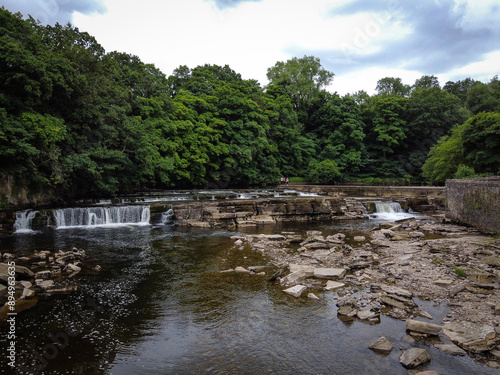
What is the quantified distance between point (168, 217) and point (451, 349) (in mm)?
14908

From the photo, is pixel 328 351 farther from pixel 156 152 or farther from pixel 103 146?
pixel 156 152

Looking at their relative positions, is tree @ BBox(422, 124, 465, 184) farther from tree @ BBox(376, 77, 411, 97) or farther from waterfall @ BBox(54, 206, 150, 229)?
tree @ BBox(376, 77, 411, 97)

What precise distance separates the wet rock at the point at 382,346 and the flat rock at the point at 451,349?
2.31ft

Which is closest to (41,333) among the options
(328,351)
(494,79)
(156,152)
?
(328,351)

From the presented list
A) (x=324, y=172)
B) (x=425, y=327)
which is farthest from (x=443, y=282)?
(x=324, y=172)

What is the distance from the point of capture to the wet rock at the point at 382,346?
170 inches

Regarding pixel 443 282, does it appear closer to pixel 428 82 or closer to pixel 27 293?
pixel 27 293

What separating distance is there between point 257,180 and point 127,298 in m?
28.3

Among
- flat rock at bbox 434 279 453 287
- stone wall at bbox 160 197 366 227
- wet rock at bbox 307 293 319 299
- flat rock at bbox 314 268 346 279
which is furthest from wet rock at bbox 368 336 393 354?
stone wall at bbox 160 197 366 227

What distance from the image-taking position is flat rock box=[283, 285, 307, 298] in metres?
6.41

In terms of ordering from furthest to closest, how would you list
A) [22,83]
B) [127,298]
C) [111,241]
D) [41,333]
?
[22,83]
[111,241]
[127,298]
[41,333]

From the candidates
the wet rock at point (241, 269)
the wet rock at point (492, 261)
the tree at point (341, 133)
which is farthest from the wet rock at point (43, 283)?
the tree at point (341, 133)

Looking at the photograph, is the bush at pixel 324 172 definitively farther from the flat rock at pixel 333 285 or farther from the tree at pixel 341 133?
the flat rock at pixel 333 285

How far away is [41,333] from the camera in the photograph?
16.1ft
